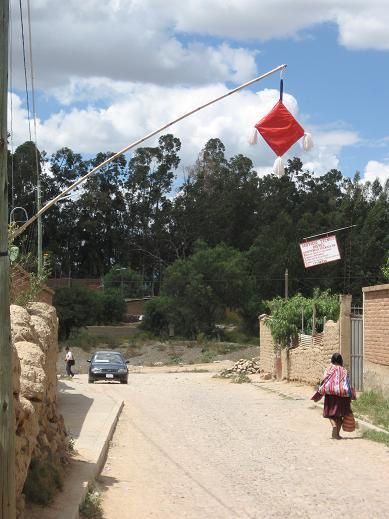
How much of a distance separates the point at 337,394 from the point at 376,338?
5182 millimetres

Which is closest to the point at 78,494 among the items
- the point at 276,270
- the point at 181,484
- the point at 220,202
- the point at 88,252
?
the point at 181,484

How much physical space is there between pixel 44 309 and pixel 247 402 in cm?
1054

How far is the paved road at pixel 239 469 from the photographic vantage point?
28.8 ft

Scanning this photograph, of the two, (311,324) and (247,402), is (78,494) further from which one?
(311,324)

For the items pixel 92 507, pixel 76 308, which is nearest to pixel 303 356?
pixel 92 507

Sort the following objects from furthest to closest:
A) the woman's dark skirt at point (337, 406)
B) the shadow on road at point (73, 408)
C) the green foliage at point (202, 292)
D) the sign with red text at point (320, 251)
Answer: the green foliage at point (202, 292), the sign with red text at point (320, 251), the shadow on road at point (73, 408), the woman's dark skirt at point (337, 406)

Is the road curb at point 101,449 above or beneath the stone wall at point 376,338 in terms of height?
beneath

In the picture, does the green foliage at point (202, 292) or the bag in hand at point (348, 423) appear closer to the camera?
the bag in hand at point (348, 423)

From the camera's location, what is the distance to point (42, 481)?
780cm

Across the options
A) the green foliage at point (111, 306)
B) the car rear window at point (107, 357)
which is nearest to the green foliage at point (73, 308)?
the green foliage at point (111, 306)

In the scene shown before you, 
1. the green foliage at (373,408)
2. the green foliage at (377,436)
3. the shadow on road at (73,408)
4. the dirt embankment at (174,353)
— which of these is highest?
the green foliage at (373,408)

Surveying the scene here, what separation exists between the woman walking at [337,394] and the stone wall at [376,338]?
4083mm

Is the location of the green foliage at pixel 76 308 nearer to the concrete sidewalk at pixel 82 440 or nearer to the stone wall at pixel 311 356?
the stone wall at pixel 311 356

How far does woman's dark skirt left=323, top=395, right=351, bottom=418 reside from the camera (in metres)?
14.2
